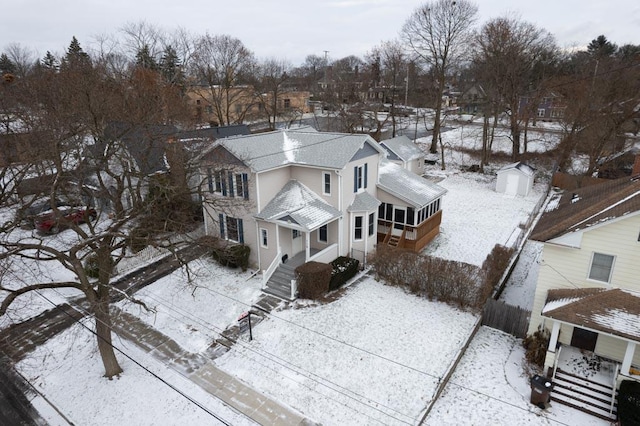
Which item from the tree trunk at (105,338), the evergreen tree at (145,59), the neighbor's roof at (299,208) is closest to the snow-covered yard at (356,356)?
the tree trunk at (105,338)

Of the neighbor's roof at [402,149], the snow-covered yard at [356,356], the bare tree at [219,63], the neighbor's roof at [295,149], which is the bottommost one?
the snow-covered yard at [356,356]

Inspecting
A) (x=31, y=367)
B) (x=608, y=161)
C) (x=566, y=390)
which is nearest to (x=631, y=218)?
(x=566, y=390)

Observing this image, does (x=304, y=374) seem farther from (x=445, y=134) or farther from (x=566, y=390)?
(x=445, y=134)

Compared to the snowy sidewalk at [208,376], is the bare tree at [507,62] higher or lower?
higher

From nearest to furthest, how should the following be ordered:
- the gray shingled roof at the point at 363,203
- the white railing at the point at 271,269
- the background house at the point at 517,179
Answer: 1. the white railing at the point at 271,269
2. the gray shingled roof at the point at 363,203
3. the background house at the point at 517,179

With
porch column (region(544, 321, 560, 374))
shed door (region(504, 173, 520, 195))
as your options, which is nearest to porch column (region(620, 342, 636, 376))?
porch column (region(544, 321, 560, 374))

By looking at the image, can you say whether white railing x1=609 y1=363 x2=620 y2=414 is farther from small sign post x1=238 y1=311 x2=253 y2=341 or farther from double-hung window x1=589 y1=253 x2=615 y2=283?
small sign post x1=238 y1=311 x2=253 y2=341

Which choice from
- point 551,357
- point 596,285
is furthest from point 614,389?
point 596,285

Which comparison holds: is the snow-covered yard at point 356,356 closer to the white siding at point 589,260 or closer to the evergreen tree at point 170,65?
the white siding at point 589,260

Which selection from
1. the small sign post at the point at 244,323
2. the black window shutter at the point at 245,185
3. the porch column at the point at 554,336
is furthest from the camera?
the black window shutter at the point at 245,185
